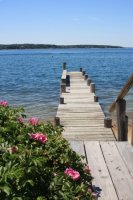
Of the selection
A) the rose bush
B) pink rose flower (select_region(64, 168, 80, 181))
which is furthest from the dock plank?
pink rose flower (select_region(64, 168, 80, 181))

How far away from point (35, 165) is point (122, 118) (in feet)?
18.8

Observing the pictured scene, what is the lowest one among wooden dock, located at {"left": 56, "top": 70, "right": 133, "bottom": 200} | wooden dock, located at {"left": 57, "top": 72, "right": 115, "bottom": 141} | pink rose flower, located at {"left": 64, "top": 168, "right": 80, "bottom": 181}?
wooden dock, located at {"left": 57, "top": 72, "right": 115, "bottom": 141}

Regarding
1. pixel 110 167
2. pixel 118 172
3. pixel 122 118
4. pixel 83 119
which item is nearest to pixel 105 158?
pixel 110 167

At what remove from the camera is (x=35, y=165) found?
2.67 m

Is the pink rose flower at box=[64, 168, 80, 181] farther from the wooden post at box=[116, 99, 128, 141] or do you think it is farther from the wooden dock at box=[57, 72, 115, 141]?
the wooden dock at box=[57, 72, 115, 141]

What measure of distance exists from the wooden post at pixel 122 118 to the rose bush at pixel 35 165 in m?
3.78

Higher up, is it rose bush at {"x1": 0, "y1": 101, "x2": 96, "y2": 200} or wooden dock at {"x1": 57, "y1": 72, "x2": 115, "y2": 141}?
rose bush at {"x1": 0, "y1": 101, "x2": 96, "y2": 200}

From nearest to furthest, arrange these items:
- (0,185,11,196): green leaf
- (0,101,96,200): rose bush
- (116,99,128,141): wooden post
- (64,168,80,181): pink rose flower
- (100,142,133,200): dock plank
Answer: (0,185,11,196): green leaf
(0,101,96,200): rose bush
(64,168,80,181): pink rose flower
(100,142,133,200): dock plank
(116,99,128,141): wooden post

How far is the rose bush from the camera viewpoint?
2447mm

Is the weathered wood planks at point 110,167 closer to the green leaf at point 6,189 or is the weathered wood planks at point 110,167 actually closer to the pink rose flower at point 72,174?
the pink rose flower at point 72,174

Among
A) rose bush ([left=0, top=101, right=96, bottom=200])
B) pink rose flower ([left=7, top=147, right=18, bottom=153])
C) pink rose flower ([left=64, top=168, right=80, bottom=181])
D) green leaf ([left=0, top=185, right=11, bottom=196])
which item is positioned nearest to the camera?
green leaf ([left=0, top=185, right=11, bottom=196])

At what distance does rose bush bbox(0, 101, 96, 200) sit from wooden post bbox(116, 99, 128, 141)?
3778mm

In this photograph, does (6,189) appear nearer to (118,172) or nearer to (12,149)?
(12,149)

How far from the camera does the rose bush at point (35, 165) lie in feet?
8.03
